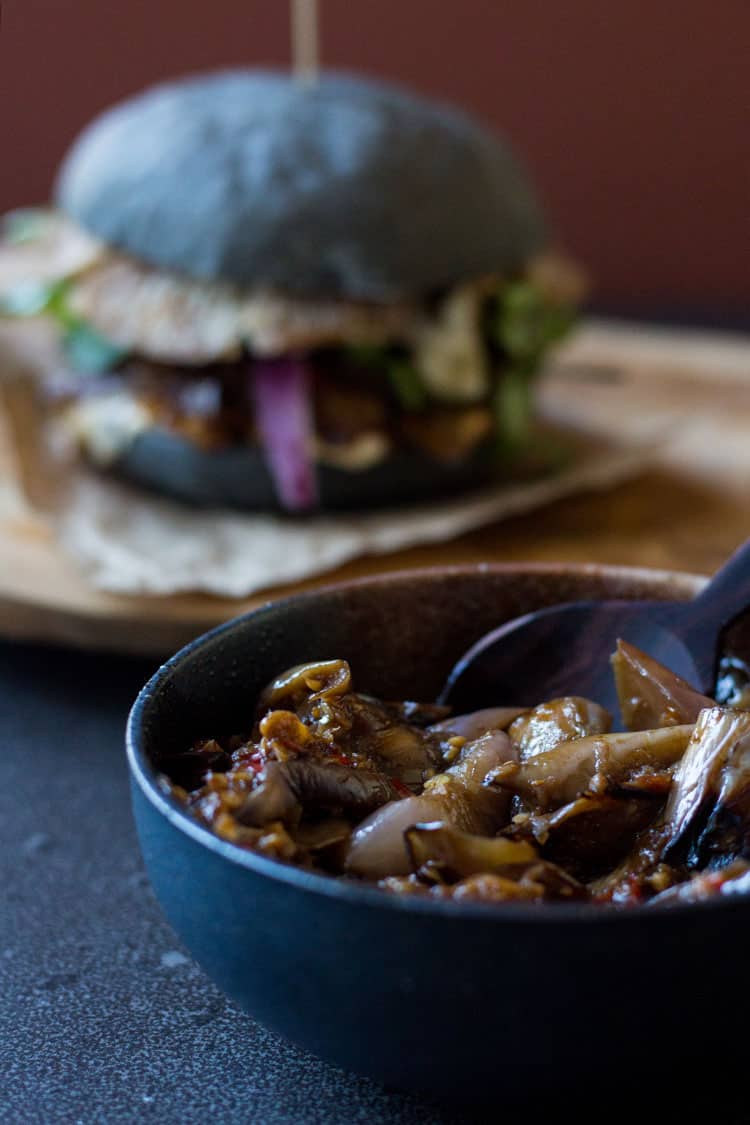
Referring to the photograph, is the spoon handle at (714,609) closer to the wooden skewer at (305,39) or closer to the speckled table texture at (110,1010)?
the speckled table texture at (110,1010)

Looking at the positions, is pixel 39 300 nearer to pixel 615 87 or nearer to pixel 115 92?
pixel 115 92

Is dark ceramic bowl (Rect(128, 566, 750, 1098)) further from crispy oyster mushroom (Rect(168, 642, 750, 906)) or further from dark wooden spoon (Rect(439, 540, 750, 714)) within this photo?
dark wooden spoon (Rect(439, 540, 750, 714))

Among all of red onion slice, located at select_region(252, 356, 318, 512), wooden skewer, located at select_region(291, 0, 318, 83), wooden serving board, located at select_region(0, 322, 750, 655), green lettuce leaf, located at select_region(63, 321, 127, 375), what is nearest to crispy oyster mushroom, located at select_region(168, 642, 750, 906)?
wooden serving board, located at select_region(0, 322, 750, 655)

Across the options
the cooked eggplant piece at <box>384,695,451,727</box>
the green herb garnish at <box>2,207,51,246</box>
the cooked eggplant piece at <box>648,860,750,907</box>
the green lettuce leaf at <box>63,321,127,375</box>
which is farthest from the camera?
the green herb garnish at <box>2,207,51,246</box>

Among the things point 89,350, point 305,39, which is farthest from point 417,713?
point 305,39

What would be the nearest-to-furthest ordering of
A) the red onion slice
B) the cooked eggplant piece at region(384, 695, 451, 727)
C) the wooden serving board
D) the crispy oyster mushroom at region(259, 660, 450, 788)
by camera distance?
the crispy oyster mushroom at region(259, 660, 450, 788)
the cooked eggplant piece at region(384, 695, 451, 727)
the wooden serving board
the red onion slice

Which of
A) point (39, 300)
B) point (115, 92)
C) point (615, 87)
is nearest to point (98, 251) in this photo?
point (39, 300)

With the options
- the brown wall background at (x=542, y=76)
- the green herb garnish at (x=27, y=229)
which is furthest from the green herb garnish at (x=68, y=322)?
the brown wall background at (x=542, y=76)
